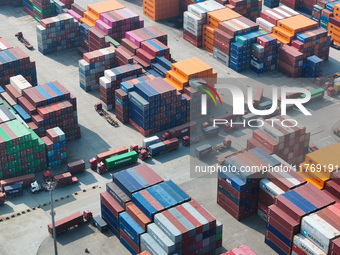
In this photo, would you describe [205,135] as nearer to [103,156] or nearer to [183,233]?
[103,156]

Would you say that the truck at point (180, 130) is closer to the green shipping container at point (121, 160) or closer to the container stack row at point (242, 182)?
the green shipping container at point (121, 160)

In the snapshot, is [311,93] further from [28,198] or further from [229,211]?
[28,198]

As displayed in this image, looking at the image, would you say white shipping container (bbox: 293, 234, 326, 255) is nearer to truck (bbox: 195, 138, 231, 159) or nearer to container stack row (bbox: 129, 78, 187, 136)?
truck (bbox: 195, 138, 231, 159)

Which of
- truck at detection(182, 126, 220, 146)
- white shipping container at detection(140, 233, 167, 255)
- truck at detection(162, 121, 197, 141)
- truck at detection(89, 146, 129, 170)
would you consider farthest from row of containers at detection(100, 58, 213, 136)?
white shipping container at detection(140, 233, 167, 255)

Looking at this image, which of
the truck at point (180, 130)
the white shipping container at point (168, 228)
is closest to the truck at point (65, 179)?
the truck at point (180, 130)

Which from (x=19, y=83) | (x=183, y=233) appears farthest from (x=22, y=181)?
(x=183, y=233)

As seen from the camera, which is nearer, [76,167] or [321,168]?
[321,168]
